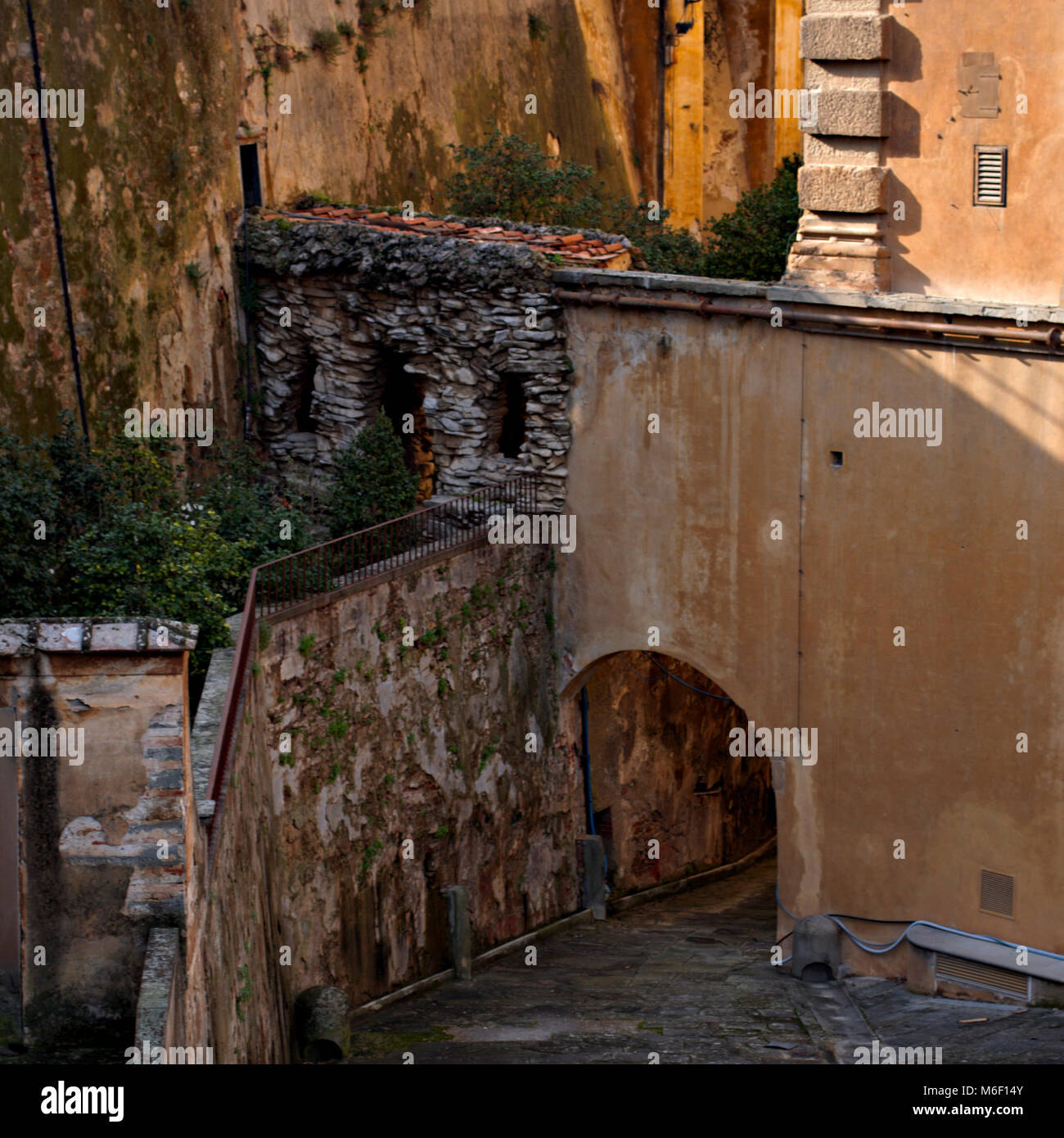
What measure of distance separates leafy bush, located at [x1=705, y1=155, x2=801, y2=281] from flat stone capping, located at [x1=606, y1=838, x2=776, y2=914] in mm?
7345

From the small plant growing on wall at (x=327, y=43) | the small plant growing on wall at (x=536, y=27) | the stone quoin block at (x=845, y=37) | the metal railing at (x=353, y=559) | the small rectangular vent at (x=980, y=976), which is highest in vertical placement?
the small plant growing on wall at (x=536, y=27)

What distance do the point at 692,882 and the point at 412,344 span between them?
752cm

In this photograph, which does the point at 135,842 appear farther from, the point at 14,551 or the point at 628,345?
the point at 628,345

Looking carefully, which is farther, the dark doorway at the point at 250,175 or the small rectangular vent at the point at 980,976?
the dark doorway at the point at 250,175

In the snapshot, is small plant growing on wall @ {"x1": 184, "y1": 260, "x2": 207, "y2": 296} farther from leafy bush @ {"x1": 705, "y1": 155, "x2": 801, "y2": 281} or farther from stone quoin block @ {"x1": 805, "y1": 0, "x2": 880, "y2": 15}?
stone quoin block @ {"x1": 805, "y1": 0, "x2": 880, "y2": 15}

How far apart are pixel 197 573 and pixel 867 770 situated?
6866mm

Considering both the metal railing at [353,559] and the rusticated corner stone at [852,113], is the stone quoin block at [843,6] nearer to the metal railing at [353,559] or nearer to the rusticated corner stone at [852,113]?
the rusticated corner stone at [852,113]

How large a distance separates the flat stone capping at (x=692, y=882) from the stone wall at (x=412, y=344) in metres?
4.94

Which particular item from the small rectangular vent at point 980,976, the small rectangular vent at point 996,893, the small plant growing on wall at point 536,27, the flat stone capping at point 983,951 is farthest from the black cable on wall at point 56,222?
the small plant growing on wall at point 536,27

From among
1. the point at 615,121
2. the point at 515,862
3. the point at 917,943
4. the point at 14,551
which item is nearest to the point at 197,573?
the point at 14,551

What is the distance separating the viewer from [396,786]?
17.5 metres

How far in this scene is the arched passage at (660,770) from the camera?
20.8 meters

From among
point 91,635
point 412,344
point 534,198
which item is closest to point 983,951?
point 412,344

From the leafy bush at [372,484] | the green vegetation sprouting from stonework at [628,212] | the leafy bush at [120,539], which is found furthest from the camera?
the green vegetation sprouting from stonework at [628,212]
